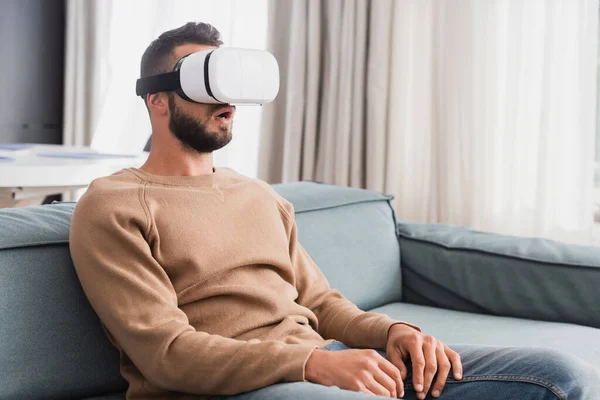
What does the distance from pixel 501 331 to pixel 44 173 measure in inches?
47.8

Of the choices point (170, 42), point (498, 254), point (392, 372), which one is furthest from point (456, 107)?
point (392, 372)

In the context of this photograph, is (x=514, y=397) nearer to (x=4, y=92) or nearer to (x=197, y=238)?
(x=197, y=238)

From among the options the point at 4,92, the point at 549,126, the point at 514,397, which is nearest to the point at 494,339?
the point at 514,397

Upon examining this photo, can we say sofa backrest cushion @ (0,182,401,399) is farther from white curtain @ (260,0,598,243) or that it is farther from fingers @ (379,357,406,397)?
white curtain @ (260,0,598,243)

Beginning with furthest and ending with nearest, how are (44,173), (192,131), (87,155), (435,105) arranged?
1. (435,105)
2. (87,155)
3. (44,173)
4. (192,131)

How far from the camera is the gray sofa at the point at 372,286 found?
1.44 meters

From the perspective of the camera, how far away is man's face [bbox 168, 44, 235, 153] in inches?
59.9

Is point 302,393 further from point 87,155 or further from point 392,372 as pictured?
point 87,155

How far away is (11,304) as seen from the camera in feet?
4.62

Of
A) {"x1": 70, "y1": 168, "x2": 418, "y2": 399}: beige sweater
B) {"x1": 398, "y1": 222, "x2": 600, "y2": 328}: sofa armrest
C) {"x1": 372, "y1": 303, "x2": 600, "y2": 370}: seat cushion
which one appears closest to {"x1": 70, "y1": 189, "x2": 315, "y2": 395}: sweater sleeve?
{"x1": 70, "y1": 168, "x2": 418, "y2": 399}: beige sweater

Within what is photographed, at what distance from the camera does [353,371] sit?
1.23m

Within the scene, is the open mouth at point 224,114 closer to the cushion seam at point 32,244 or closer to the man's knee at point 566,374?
the cushion seam at point 32,244

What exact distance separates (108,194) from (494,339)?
98 centimetres

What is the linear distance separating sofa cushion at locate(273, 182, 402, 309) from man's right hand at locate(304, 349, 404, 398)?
2.57 feet
